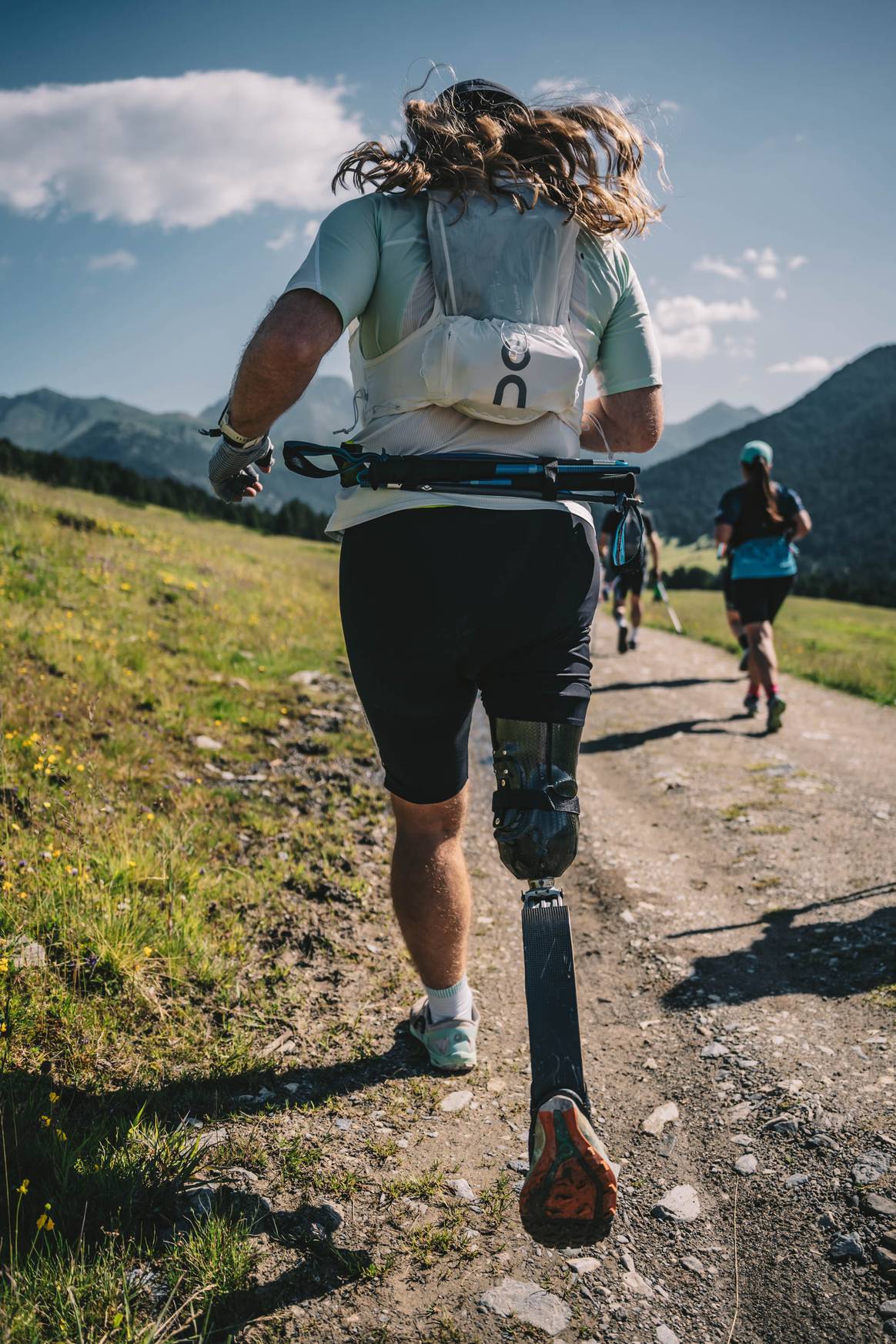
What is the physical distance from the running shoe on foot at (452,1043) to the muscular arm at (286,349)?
214 cm

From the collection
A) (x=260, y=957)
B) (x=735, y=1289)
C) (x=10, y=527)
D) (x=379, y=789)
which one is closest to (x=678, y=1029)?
(x=735, y=1289)

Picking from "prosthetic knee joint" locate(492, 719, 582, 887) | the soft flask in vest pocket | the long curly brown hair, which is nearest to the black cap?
the long curly brown hair

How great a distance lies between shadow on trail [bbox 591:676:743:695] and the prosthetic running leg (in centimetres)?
841

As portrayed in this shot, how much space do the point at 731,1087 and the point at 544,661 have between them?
164 cm

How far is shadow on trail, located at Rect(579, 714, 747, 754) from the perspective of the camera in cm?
793

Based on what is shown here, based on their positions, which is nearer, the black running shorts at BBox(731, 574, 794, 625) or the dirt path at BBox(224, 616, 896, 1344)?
the dirt path at BBox(224, 616, 896, 1344)

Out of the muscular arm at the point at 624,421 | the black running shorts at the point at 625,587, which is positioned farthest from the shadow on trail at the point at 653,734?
the muscular arm at the point at 624,421

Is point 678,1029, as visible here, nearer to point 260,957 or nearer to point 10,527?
point 260,957

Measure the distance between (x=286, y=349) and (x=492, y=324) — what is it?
55cm

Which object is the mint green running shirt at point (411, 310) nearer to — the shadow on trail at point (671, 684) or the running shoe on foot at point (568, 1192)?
the running shoe on foot at point (568, 1192)

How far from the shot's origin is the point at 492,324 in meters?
2.19

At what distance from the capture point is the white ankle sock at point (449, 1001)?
2902 mm

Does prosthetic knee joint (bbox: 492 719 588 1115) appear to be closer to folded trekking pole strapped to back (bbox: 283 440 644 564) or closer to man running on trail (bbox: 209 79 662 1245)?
man running on trail (bbox: 209 79 662 1245)

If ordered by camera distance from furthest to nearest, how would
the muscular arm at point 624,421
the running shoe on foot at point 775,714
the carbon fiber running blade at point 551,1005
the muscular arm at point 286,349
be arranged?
the running shoe on foot at point 775,714 < the muscular arm at point 624,421 < the muscular arm at point 286,349 < the carbon fiber running blade at point 551,1005
